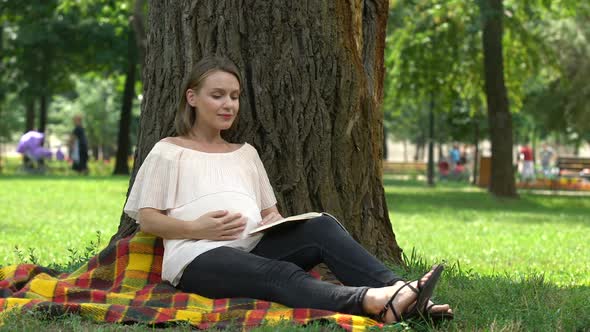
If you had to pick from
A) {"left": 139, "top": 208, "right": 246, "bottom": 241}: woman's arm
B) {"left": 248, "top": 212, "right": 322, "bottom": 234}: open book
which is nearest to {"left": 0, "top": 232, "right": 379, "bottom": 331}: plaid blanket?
{"left": 139, "top": 208, "right": 246, "bottom": 241}: woman's arm

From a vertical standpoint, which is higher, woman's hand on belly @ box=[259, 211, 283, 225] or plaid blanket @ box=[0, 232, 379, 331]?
woman's hand on belly @ box=[259, 211, 283, 225]

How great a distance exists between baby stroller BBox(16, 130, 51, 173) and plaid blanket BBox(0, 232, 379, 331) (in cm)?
2716

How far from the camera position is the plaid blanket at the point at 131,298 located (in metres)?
4.57

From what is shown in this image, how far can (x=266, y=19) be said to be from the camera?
20.1ft

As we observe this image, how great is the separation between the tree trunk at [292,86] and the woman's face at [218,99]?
69 cm

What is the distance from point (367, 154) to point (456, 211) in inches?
472

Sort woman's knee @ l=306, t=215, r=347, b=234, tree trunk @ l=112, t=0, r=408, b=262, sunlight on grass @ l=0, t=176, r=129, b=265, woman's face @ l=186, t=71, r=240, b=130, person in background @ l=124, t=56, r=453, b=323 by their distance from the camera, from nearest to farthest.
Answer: person in background @ l=124, t=56, r=453, b=323 → woman's knee @ l=306, t=215, r=347, b=234 → woman's face @ l=186, t=71, r=240, b=130 → tree trunk @ l=112, t=0, r=408, b=262 → sunlight on grass @ l=0, t=176, r=129, b=265

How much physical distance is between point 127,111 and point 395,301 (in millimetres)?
31101

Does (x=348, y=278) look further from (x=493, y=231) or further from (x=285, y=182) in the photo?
(x=493, y=231)

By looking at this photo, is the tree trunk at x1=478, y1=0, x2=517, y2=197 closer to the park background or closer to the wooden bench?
the park background

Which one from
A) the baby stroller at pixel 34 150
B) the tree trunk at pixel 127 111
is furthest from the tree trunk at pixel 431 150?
the baby stroller at pixel 34 150

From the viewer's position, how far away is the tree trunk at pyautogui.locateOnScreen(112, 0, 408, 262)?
6.12 meters

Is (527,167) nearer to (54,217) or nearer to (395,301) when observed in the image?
(54,217)

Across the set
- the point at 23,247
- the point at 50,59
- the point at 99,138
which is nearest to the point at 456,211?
the point at 23,247
